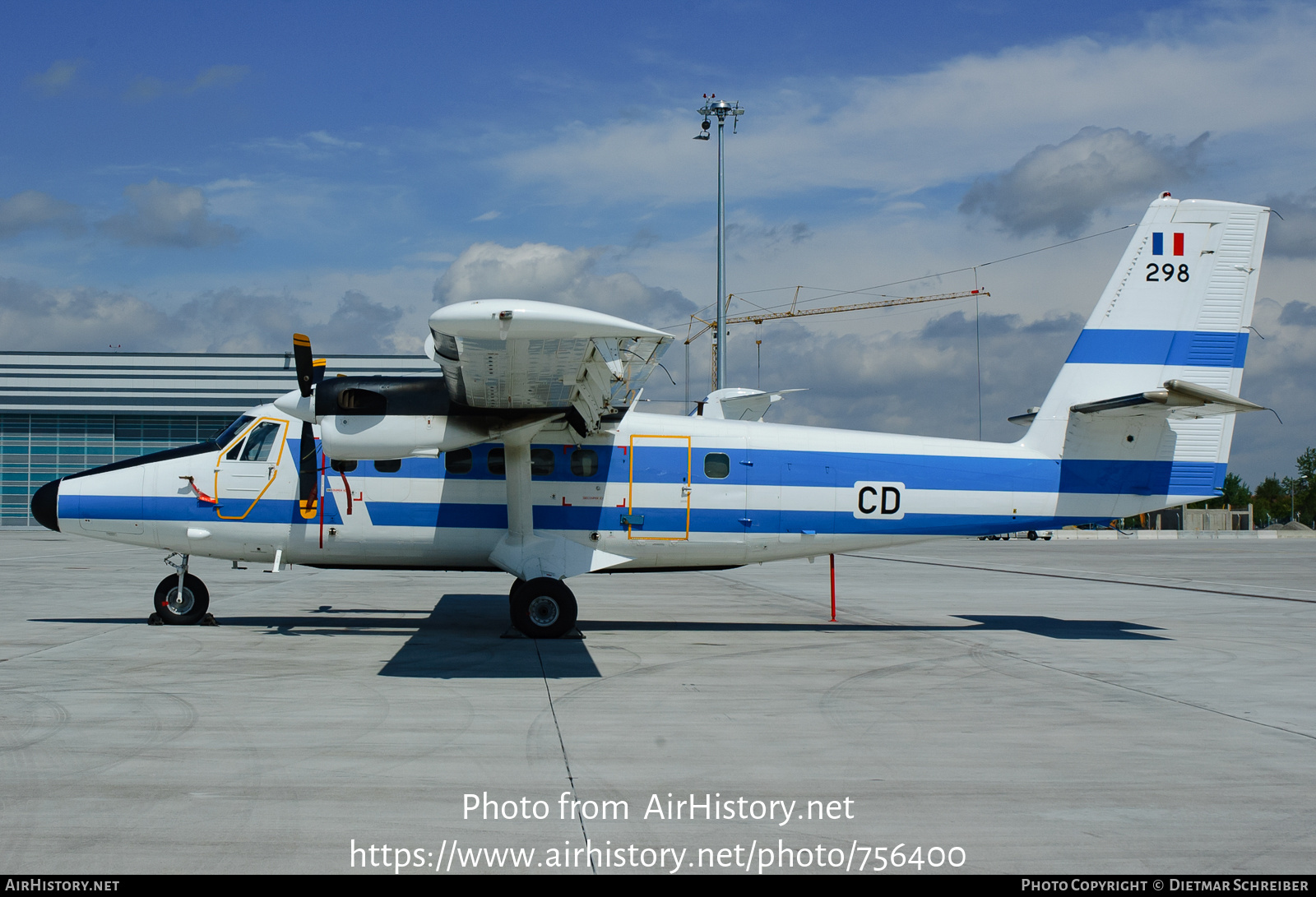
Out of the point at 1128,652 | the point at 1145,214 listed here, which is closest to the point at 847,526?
the point at 1128,652

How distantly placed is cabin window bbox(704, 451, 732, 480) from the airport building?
1634 inches

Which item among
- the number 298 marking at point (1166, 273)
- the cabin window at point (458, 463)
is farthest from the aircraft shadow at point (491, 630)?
the number 298 marking at point (1166, 273)

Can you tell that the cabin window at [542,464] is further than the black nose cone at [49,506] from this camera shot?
Yes

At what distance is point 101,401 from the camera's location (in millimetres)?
51000

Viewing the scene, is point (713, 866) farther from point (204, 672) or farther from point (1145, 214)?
point (1145, 214)

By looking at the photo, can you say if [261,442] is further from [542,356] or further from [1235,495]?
[1235,495]

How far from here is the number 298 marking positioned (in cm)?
1251

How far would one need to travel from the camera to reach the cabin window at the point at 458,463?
39.3 ft

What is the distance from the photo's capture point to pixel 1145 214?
41.4ft

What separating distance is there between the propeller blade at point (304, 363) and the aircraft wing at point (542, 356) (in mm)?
1637

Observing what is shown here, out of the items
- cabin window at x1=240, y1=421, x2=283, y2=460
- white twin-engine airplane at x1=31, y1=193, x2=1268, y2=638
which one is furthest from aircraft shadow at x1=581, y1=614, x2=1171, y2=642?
cabin window at x1=240, y1=421, x2=283, y2=460

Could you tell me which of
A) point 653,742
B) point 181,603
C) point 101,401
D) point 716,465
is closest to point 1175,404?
point 716,465

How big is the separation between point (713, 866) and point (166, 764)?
11.9 ft

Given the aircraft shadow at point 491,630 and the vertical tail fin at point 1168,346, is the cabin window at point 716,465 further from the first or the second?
the vertical tail fin at point 1168,346
